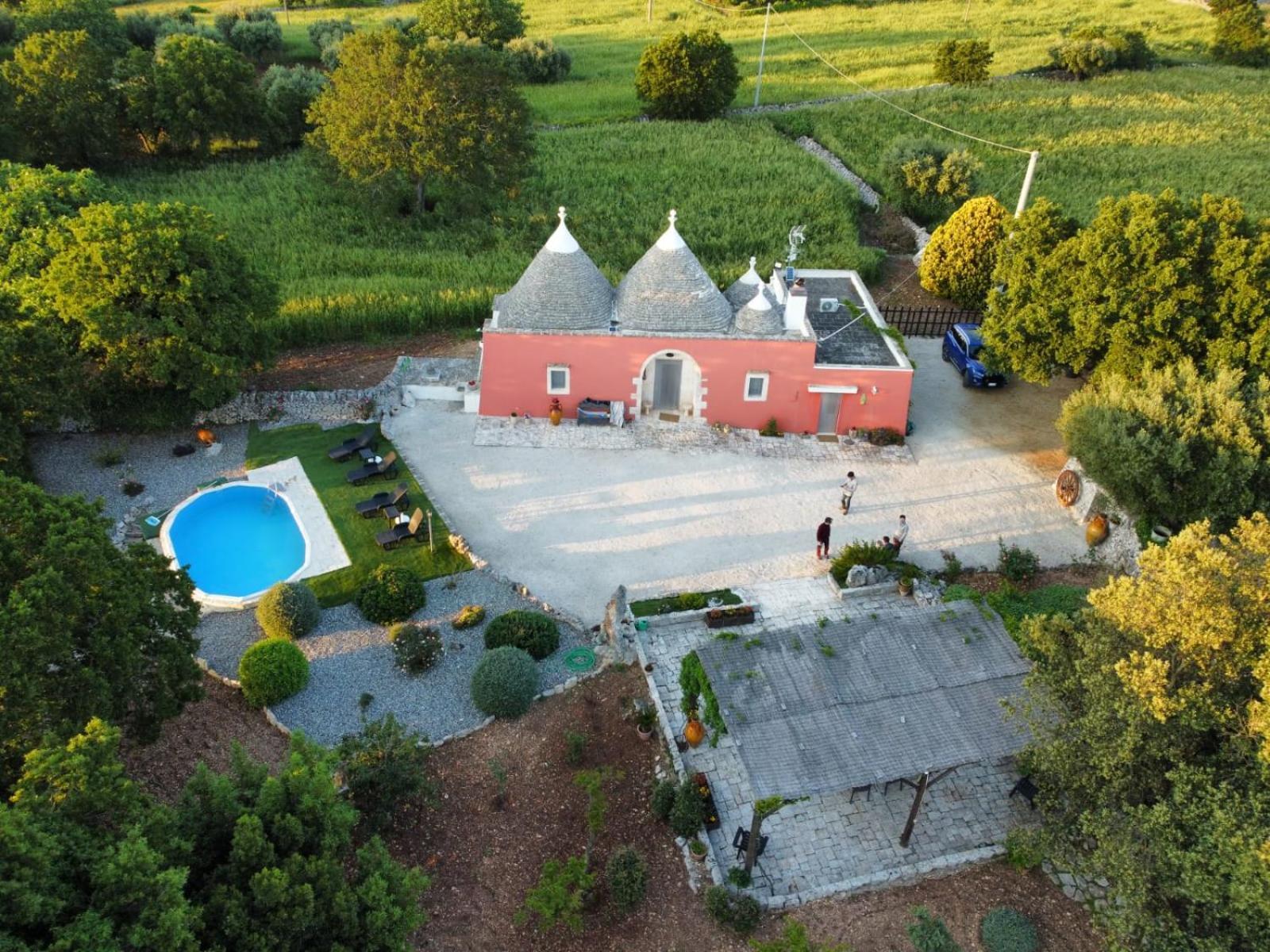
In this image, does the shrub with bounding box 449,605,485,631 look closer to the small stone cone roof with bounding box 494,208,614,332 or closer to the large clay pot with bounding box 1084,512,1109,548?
the small stone cone roof with bounding box 494,208,614,332

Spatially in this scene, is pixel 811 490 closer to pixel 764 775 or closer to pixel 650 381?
pixel 650 381

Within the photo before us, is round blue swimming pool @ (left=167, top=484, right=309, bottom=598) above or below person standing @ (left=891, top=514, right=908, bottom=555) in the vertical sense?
below

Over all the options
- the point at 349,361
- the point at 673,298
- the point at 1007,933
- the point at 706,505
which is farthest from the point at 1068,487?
the point at 349,361

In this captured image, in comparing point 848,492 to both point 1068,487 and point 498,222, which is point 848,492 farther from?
point 498,222

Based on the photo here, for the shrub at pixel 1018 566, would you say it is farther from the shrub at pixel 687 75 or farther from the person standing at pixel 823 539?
the shrub at pixel 687 75

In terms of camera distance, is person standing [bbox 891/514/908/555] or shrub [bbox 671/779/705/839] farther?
person standing [bbox 891/514/908/555]

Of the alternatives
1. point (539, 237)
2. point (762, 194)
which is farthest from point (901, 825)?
point (762, 194)

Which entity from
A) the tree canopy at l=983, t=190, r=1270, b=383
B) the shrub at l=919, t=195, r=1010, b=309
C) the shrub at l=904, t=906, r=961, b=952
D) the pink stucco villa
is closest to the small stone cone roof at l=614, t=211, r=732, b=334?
the pink stucco villa
